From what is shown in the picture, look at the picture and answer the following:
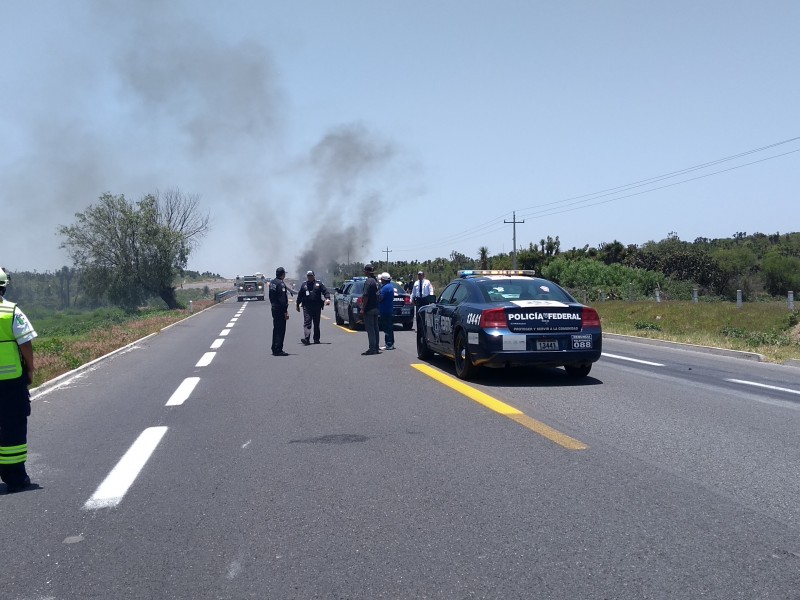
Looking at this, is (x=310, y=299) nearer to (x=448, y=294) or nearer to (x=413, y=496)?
(x=448, y=294)

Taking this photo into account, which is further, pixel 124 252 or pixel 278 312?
pixel 124 252

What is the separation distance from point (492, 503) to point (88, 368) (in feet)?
38.9

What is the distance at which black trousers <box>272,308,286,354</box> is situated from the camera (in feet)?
53.5

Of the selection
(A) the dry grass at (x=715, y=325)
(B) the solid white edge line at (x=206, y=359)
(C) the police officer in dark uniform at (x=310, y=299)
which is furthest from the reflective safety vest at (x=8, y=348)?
(A) the dry grass at (x=715, y=325)

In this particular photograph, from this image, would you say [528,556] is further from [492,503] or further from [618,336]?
[618,336]

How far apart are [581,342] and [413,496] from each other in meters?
5.99

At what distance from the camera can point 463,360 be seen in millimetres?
11469

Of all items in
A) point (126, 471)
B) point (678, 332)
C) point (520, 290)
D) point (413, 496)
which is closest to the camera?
point (413, 496)

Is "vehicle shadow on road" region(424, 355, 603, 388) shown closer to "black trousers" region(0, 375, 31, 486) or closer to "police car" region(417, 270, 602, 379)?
"police car" region(417, 270, 602, 379)

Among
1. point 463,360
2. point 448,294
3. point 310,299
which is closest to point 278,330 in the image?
point 310,299

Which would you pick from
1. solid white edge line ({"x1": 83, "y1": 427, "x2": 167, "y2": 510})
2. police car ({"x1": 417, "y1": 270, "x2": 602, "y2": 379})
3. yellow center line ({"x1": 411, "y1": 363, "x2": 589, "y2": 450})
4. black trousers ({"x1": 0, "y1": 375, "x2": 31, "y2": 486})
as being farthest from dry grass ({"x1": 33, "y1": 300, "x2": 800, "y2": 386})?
black trousers ({"x1": 0, "y1": 375, "x2": 31, "y2": 486})

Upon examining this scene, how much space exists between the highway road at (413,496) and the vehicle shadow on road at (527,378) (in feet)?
1.40

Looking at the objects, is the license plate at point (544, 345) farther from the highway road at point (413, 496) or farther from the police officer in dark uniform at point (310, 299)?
the police officer in dark uniform at point (310, 299)

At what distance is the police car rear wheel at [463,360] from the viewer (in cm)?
1124
